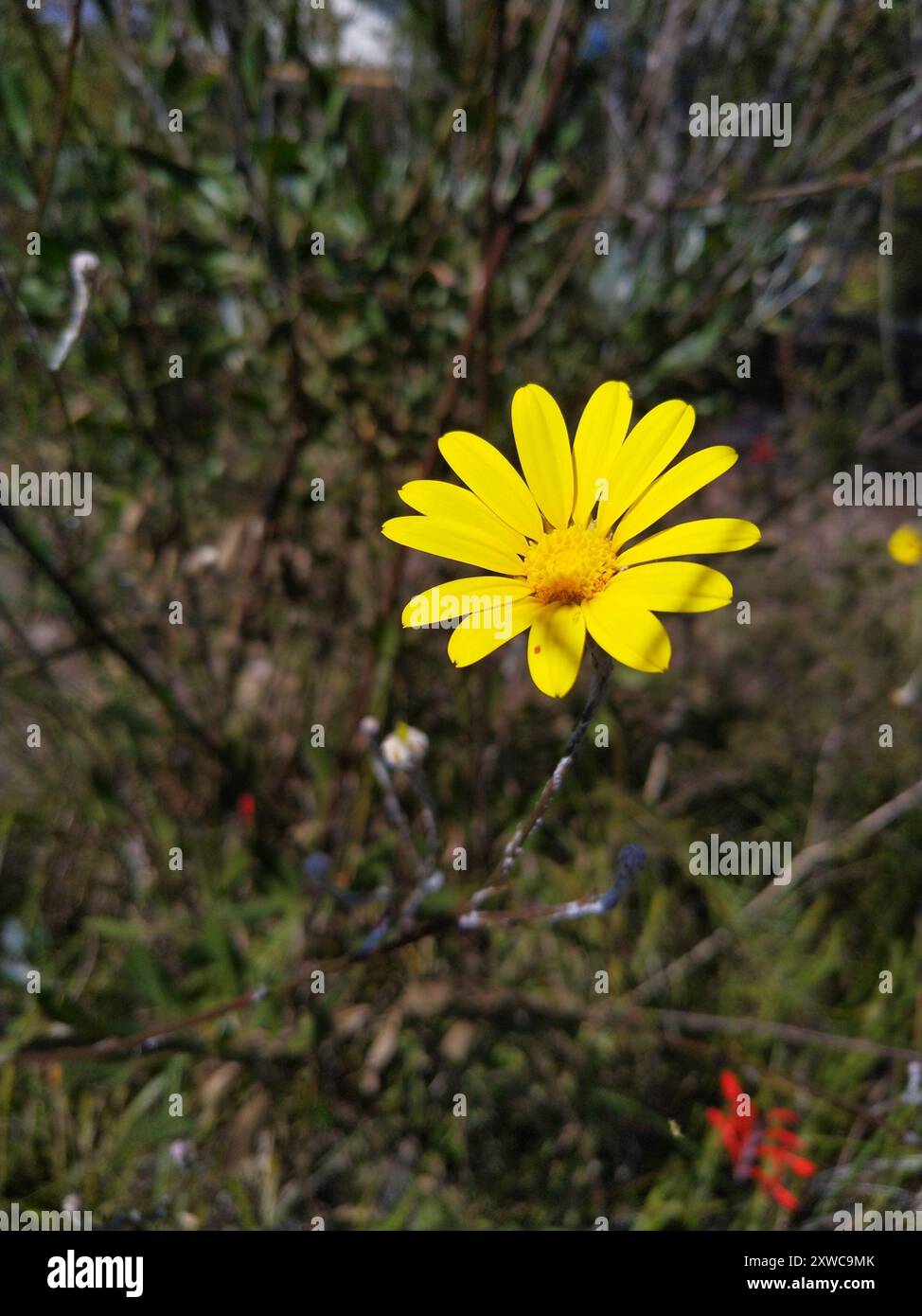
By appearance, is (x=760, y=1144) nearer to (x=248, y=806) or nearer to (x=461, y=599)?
(x=248, y=806)

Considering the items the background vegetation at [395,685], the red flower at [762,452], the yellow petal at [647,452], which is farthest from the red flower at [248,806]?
the red flower at [762,452]

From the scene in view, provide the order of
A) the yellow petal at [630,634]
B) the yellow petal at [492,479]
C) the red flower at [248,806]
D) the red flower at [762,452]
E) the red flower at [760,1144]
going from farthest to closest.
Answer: the red flower at [762,452] < the red flower at [248,806] < the red flower at [760,1144] < the yellow petal at [492,479] < the yellow petal at [630,634]

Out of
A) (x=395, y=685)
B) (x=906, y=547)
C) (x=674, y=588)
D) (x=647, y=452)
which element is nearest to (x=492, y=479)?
(x=647, y=452)

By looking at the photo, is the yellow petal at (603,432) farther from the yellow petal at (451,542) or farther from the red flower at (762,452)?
the red flower at (762,452)

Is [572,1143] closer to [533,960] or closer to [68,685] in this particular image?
[533,960]

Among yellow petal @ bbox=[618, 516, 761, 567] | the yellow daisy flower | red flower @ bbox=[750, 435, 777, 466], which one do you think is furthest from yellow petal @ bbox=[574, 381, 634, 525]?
red flower @ bbox=[750, 435, 777, 466]
